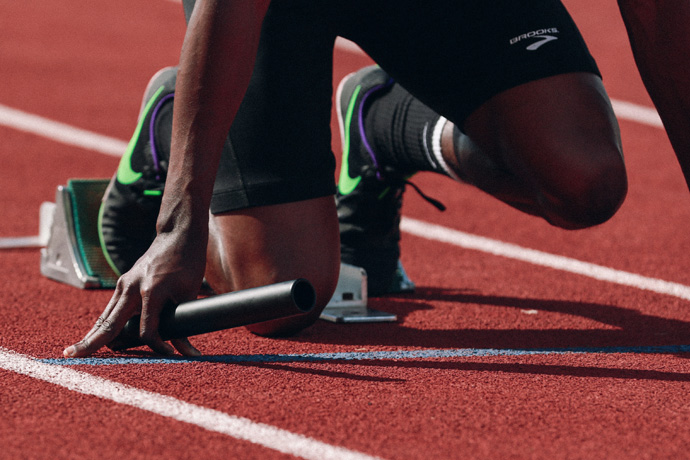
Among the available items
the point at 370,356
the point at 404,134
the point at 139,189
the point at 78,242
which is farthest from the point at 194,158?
the point at 78,242

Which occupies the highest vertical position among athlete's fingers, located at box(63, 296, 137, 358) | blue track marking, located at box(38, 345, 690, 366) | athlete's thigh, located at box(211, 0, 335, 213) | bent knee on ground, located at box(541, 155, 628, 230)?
athlete's thigh, located at box(211, 0, 335, 213)

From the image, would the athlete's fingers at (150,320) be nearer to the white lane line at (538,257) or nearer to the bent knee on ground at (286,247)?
the bent knee on ground at (286,247)

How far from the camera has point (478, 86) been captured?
2.71 m

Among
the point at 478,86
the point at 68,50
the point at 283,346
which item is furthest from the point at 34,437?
the point at 68,50

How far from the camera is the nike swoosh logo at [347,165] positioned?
3.11 metres

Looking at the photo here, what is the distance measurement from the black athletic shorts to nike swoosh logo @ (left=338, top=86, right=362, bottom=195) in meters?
0.32

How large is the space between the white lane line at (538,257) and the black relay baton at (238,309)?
5.05 feet

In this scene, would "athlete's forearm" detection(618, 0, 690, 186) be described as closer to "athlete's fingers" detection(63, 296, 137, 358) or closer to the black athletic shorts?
the black athletic shorts

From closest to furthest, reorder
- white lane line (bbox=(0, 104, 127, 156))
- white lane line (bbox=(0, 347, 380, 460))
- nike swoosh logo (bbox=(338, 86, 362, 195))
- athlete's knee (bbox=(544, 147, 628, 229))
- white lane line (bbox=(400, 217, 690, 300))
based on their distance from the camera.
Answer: white lane line (bbox=(0, 347, 380, 460)) → athlete's knee (bbox=(544, 147, 628, 229)) → nike swoosh logo (bbox=(338, 86, 362, 195)) → white lane line (bbox=(400, 217, 690, 300)) → white lane line (bbox=(0, 104, 127, 156))

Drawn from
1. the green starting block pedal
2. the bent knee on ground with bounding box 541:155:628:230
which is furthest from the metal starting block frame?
the bent knee on ground with bounding box 541:155:628:230

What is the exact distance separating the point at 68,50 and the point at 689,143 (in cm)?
682

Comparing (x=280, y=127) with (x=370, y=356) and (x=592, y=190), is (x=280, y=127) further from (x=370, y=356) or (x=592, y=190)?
(x=592, y=190)

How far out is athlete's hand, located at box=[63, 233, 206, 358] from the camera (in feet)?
7.08

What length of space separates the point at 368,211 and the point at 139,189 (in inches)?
26.4
